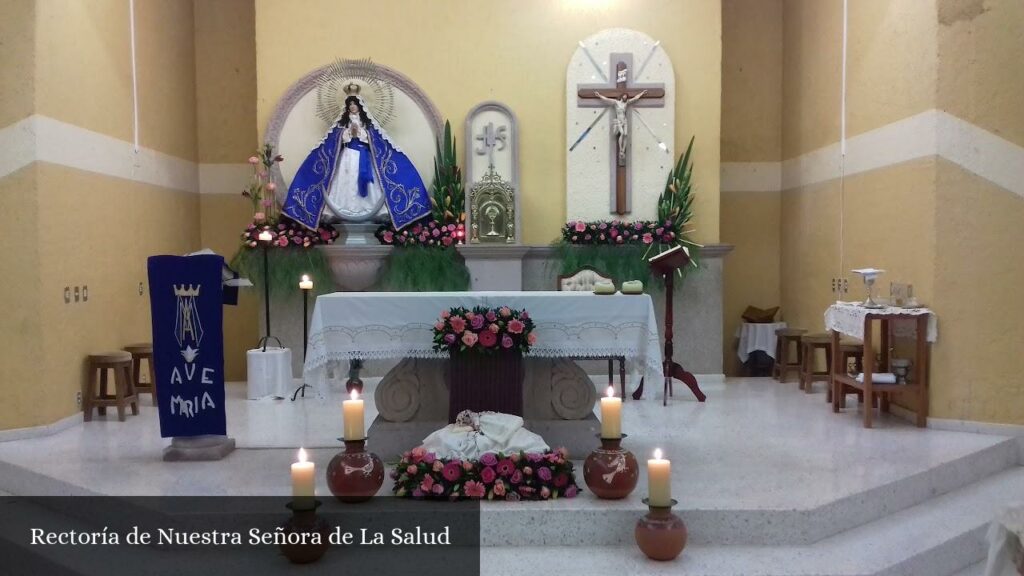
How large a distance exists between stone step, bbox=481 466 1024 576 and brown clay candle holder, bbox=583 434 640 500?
0.28 m

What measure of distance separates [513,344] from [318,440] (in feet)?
5.92

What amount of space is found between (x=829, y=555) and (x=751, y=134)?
6.57 m

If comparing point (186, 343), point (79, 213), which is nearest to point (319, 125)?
point (79, 213)

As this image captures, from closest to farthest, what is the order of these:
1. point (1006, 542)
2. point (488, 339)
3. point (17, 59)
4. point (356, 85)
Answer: point (1006, 542)
point (488, 339)
point (17, 59)
point (356, 85)

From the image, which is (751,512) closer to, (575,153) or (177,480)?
(177,480)

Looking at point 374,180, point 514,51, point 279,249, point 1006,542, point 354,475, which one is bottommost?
point 354,475

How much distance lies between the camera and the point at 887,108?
6.59 m

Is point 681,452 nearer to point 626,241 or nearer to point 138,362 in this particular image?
point 626,241

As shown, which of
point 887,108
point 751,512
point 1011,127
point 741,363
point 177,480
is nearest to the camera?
point 751,512

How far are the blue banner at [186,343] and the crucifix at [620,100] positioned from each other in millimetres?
4481

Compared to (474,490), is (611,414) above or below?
above

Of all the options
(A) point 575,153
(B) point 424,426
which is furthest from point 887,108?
(B) point 424,426

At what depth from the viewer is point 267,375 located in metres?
7.41

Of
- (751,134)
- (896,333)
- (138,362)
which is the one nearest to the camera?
(896,333)
